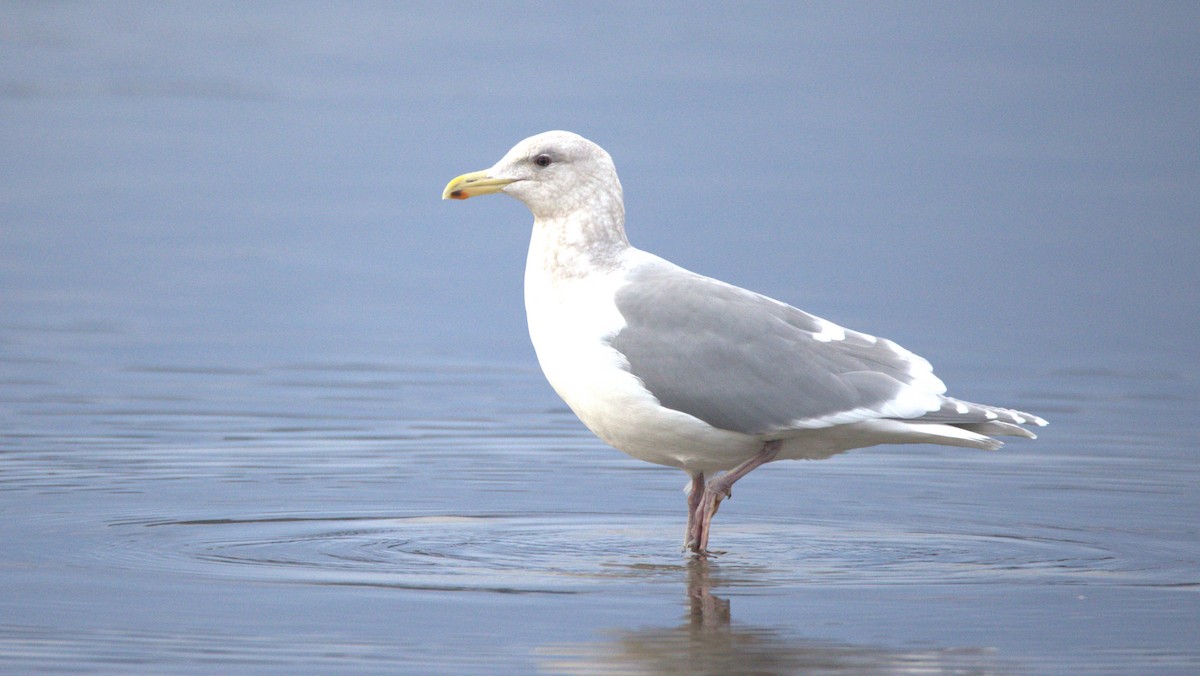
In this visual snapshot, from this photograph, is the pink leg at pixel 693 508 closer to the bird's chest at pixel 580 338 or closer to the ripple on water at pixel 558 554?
the ripple on water at pixel 558 554

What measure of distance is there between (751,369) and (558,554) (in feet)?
3.72

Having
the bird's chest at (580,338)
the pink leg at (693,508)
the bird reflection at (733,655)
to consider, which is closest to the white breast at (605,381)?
the bird's chest at (580,338)

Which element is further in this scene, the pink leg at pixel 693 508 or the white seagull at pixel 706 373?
the pink leg at pixel 693 508

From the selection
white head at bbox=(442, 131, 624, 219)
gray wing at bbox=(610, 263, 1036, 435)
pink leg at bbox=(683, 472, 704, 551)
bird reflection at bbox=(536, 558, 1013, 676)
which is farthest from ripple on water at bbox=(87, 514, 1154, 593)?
white head at bbox=(442, 131, 624, 219)

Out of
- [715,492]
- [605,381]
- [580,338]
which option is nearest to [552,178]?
[580,338]

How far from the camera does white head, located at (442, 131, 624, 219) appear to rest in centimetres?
854

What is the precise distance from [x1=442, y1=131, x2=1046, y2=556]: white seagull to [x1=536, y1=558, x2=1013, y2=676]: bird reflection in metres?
1.47

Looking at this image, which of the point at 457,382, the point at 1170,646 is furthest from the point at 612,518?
the point at 457,382

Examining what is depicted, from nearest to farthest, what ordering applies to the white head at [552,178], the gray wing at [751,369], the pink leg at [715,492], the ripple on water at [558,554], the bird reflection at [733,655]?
the bird reflection at [733,655] < the ripple on water at [558,554] < the gray wing at [751,369] < the pink leg at [715,492] < the white head at [552,178]

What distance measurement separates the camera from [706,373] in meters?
8.05

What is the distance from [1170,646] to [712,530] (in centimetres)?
274

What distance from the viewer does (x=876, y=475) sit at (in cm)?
1062

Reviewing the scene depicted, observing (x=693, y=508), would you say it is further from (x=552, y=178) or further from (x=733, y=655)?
(x=733, y=655)

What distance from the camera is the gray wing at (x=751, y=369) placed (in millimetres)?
7973
